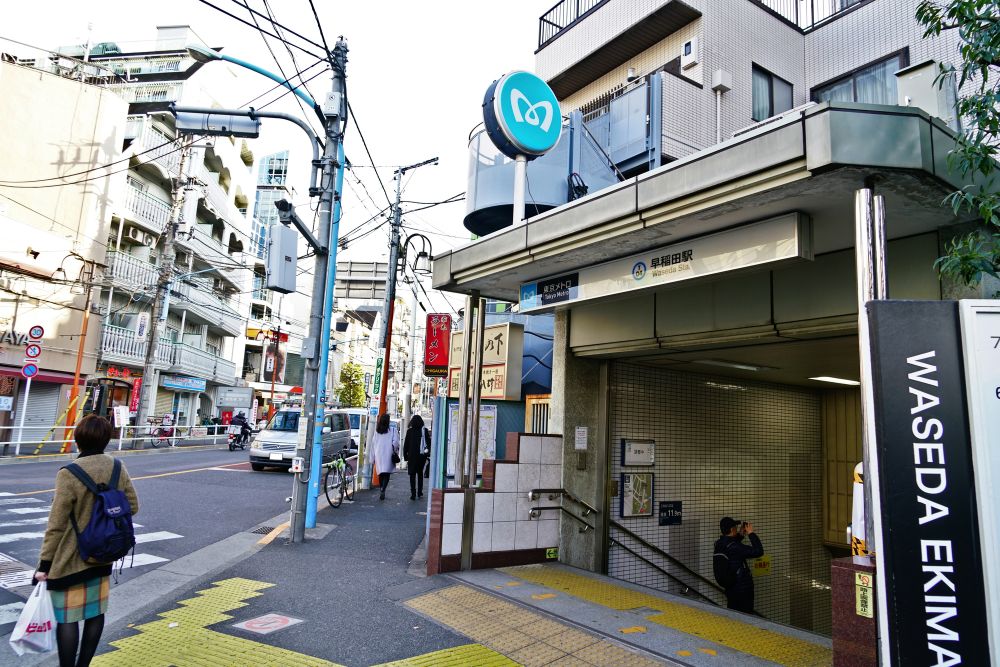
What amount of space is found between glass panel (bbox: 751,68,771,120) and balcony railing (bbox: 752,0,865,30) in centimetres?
144

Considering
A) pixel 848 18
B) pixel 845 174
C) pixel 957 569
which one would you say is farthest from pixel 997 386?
pixel 848 18

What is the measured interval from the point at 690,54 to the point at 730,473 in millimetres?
7979

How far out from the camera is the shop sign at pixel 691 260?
4652mm

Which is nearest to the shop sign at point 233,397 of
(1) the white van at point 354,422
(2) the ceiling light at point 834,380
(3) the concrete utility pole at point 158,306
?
(3) the concrete utility pole at point 158,306

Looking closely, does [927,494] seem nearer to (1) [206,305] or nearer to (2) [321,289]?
(2) [321,289]

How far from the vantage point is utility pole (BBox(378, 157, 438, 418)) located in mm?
16275

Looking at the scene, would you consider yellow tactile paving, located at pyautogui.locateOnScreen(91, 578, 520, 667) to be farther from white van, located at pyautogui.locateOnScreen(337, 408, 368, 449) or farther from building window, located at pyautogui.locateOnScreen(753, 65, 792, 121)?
Result: white van, located at pyautogui.locateOnScreen(337, 408, 368, 449)

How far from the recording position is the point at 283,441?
732 inches

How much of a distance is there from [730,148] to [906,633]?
3172mm

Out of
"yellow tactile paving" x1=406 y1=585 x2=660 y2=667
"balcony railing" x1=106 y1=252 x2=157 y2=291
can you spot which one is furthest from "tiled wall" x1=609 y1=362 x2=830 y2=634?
"balcony railing" x1=106 y1=252 x2=157 y2=291

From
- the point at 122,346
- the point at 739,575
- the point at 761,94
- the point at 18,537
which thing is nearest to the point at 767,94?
the point at 761,94

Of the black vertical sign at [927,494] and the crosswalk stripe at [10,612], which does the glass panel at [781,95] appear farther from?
the crosswalk stripe at [10,612]

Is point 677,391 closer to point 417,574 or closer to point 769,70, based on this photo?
point 417,574

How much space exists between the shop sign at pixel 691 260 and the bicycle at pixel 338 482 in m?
7.27
